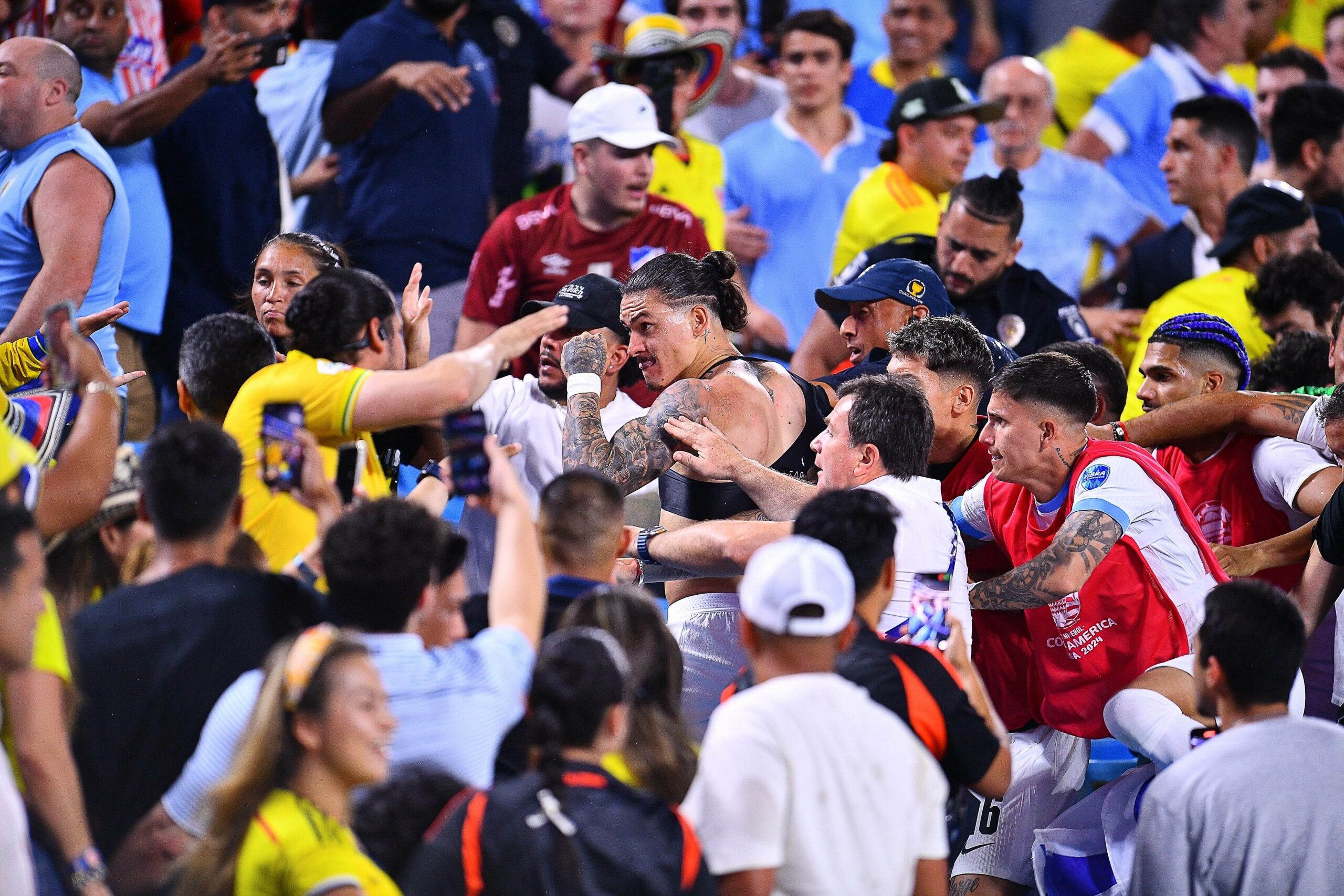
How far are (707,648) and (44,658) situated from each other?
7.78ft

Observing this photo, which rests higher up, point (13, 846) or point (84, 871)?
point (13, 846)

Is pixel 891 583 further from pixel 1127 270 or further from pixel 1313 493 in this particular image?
pixel 1127 270

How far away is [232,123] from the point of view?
23.4 ft

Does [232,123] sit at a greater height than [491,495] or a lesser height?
lesser

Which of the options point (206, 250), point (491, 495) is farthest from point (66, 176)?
point (491, 495)

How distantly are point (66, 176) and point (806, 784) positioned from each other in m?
4.03

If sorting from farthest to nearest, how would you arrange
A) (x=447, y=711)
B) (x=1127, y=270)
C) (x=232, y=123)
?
1. (x=1127, y=270)
2. (x=232, y=123)
3. (x=447, y=711)

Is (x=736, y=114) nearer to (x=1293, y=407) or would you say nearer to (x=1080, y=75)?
(x=1080, y=75)

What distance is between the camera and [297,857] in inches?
118

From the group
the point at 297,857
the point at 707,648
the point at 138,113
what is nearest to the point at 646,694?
the point at 297,857

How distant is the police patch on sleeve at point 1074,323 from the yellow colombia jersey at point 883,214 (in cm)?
106

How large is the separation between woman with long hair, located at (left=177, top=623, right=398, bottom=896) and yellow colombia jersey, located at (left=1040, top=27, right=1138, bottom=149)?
8.69 m

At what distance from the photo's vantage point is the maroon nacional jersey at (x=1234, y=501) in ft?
18.6

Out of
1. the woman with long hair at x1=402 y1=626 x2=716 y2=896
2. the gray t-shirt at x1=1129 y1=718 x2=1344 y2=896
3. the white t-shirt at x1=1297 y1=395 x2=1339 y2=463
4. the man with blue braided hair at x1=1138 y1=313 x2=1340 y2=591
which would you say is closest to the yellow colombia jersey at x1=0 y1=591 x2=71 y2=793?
the woman with long hair at x1=402 y1=626 x2=716 y2=896
